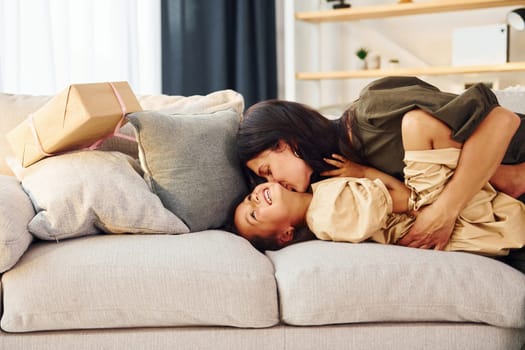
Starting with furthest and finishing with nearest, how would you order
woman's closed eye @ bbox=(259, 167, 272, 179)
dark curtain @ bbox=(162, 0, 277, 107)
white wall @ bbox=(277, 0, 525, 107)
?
1. white wall @ bbox=(277, 0, 525, 107)
2. dark curtain @ bbox=(162, 0, 277, 107)
3. woman's closed eye @ bbox=(259, 167, 272, 179)

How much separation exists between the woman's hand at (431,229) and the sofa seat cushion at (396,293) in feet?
0.53

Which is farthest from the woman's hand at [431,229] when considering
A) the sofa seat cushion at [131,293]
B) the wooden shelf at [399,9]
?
the wooden shelf at [399,9]

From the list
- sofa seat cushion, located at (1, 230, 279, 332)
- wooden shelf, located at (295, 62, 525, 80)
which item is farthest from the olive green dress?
wooden shelf, located at (295, 62, 525, 80)

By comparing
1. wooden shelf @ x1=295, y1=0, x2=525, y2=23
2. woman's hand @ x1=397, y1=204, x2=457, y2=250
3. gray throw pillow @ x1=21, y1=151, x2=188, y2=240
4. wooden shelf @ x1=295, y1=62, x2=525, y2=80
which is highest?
wooden shelf @ x1=295, y1=0, x2=525, y2=23

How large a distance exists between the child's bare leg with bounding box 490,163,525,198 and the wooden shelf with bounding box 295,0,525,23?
191 cm

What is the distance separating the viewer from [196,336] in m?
1.65

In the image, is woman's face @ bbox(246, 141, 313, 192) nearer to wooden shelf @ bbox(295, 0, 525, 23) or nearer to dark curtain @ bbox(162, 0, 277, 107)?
dark curtain @ bbox(162, 0, 277, 107)

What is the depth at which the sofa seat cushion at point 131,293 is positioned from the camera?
1617mm

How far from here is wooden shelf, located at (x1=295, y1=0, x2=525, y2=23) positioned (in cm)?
371

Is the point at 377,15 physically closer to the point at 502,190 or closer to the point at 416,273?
the point at 502,190

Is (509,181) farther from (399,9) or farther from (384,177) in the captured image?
(399,9)

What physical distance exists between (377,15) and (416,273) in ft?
8.51

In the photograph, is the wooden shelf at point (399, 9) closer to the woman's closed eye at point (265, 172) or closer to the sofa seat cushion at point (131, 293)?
the woman's closed eye at point (265, 172)

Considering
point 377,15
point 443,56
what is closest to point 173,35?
point 377,15
